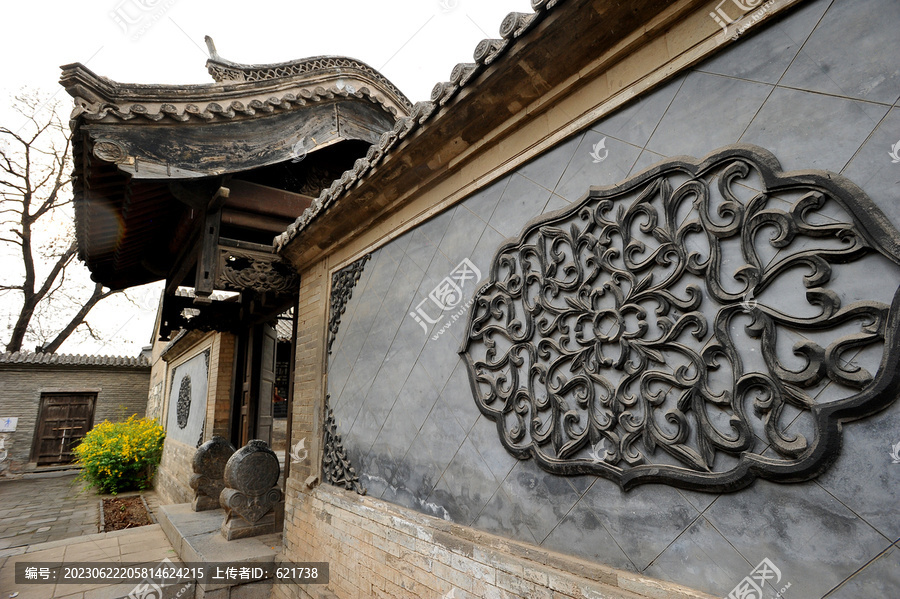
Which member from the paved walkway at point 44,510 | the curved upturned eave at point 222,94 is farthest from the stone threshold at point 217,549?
the curved upturned eave at point 222,94

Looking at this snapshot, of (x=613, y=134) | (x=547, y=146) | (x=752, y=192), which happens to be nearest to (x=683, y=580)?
(x=752, y=192)

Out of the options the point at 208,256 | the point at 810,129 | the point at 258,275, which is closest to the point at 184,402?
the point at 258,275

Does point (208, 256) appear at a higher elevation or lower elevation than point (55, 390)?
higher

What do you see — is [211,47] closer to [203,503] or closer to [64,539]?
[203,503]

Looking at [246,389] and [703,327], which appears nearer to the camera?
[703,327]

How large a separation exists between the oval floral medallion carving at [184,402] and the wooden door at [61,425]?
26.4 ft

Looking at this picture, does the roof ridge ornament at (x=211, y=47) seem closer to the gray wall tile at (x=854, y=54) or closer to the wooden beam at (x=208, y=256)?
the wooden beam at (x=208, y=256)

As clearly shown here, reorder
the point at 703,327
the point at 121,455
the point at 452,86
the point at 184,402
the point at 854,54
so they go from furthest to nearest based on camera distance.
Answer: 1. the point at 121,455
2. the point at 184,402
3. the point at 452,86
4. the point at 703,327
5. the point at 854,54

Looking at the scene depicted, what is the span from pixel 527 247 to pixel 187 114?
149 inches

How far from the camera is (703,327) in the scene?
1604 mm

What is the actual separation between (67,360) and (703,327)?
19.0m

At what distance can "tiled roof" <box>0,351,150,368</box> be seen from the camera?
46.6 ft

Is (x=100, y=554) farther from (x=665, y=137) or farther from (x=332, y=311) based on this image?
(x=665, y=137)

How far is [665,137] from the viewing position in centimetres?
185
